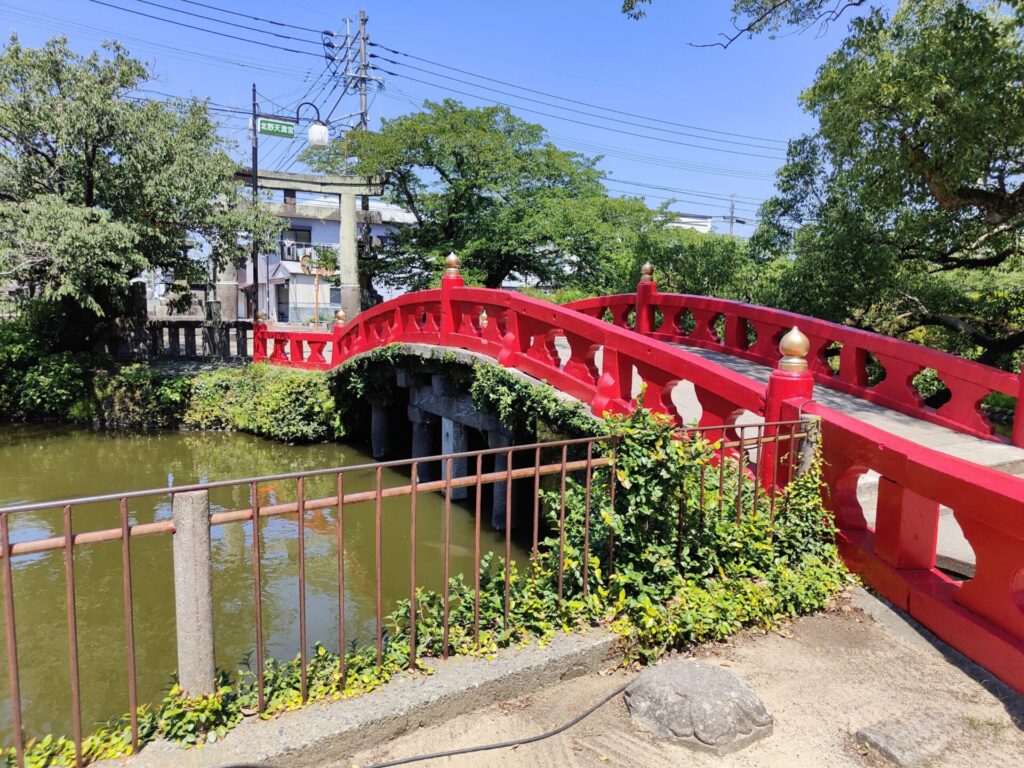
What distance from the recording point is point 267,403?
1305 centimetres

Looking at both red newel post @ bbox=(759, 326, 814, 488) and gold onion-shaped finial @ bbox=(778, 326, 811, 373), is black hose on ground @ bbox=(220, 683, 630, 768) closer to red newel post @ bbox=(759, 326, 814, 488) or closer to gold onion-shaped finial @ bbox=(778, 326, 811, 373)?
red newel post @ bbox=(759, 326, 814, 488)

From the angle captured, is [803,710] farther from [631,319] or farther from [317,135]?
[317,135]

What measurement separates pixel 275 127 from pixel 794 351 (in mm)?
16935

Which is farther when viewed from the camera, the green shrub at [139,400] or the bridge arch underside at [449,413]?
the green shrub at [139,400]

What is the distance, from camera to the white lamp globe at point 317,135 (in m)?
17.2

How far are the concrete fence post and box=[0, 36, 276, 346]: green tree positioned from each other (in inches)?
418

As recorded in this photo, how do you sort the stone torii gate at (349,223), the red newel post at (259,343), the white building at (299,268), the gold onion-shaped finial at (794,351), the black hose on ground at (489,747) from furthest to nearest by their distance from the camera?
the white building at (299,268), the stone torii gate at (349,223), the red newel post at (259,343), the gold onion-shaped finial at (794,351), the black hose on ground at (489,747)

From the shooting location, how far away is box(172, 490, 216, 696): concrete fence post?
2707mm

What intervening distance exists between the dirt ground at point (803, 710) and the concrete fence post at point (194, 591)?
2.35 feet

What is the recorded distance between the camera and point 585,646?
332 centimetres

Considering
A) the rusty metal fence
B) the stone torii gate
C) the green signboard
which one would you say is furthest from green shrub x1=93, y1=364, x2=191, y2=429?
the rusty metal fence

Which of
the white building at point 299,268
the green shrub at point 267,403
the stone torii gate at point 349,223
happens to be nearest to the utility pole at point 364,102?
the stone torii gate at point 349,223

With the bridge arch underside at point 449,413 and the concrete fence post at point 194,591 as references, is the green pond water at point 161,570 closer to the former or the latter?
the bridge arch underside at point 449,413

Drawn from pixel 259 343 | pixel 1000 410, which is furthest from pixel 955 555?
pixel 259 343
